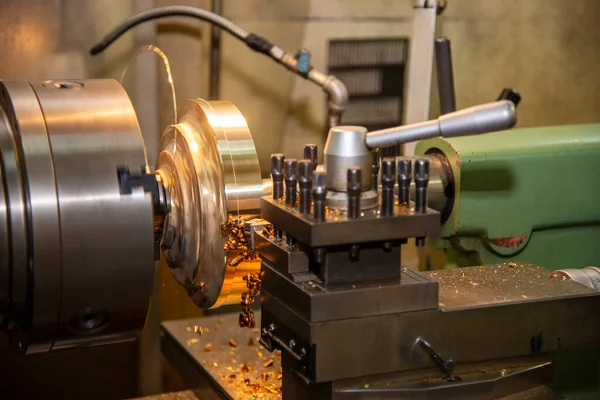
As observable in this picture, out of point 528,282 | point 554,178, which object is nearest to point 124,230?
point 528,282

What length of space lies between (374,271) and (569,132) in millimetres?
721

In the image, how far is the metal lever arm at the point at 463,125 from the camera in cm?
81

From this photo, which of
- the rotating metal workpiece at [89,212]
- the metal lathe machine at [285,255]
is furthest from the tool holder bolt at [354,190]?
the rotating metal workpiece at [89,212]

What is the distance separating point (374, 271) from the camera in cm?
89

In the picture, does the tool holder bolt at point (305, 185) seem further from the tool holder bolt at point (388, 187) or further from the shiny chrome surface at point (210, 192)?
the shiny chrome surface at point (210, 192)

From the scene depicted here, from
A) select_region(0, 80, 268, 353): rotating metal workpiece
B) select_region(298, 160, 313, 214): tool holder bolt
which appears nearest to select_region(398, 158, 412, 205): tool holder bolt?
select_region(298, 160, 313, 214): tool holder bolt

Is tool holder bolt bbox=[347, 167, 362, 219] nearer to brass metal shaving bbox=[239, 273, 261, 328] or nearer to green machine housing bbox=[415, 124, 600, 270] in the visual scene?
brass metal shaving bbox=[239, 273, 261, 328]

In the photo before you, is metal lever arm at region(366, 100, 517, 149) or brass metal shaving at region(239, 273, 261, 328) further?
brass metal shaving at region(239, 273, 261, 328)

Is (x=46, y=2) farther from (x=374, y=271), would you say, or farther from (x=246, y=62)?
(x=374, y=271)

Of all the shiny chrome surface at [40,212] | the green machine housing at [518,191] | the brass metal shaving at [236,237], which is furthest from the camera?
the green machine housing at [518,191]

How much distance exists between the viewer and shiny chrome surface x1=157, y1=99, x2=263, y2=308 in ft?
3.57

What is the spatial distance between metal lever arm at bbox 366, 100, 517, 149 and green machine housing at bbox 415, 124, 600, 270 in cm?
52

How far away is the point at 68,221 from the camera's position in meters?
0.92

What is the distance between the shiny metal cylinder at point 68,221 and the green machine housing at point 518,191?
0.62m
